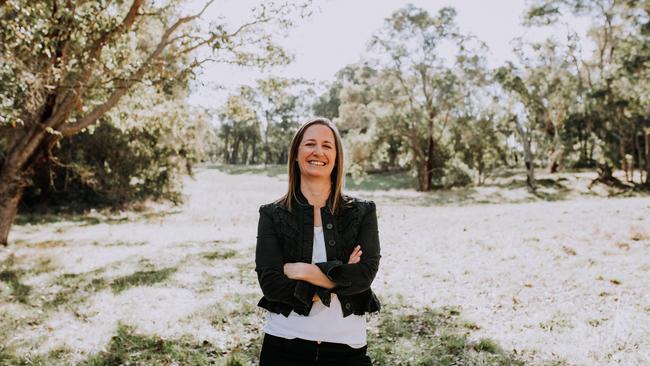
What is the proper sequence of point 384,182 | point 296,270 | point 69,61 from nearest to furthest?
1. point 296,270
2. point 69,61
3. point 384,182

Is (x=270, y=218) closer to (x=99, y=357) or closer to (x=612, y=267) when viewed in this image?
(x=99, y=357)

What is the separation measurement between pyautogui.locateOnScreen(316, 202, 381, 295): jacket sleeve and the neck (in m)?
0.31

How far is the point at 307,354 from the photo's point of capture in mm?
2566

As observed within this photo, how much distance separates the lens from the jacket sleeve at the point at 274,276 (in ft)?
8.64

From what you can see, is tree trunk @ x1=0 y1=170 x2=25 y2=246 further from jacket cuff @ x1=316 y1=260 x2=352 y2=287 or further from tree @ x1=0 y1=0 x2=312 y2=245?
jacket cuff @ x1=316 y1=260 x2=352 y2=287

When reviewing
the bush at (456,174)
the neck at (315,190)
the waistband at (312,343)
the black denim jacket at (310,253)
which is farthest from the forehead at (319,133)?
the bush at (456,174)

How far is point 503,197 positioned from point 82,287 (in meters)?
27.2

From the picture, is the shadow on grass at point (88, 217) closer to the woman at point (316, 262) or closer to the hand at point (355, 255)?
the woman at point (316, 262)

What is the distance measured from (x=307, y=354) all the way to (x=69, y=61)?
471 inches

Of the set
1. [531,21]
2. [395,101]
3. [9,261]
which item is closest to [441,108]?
[395,101]

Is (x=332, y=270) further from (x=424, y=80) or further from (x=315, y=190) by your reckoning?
(x=424, y=80)

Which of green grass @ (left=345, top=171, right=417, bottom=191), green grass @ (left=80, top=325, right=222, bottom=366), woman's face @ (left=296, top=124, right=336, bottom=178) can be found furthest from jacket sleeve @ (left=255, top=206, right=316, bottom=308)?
green grass @ (left=345, top=171, right=417, bottom=191)

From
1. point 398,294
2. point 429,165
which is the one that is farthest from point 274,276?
point 429,165

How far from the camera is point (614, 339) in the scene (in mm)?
5930
